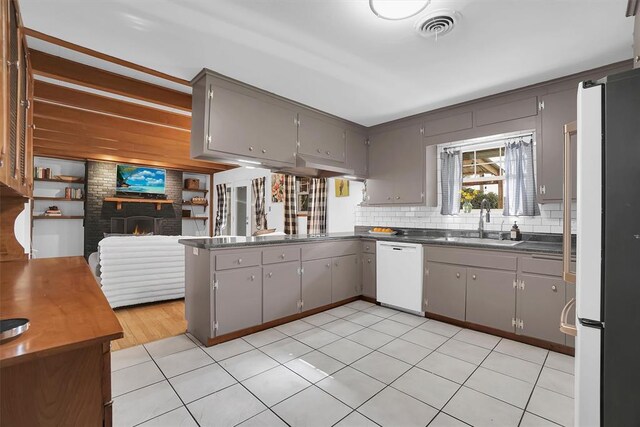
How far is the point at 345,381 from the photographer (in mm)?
2170

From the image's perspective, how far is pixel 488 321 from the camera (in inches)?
120

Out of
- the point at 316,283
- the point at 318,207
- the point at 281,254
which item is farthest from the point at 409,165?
the point at 281,254

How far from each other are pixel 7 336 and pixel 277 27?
2.23 meters

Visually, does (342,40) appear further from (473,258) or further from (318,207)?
(318,207)

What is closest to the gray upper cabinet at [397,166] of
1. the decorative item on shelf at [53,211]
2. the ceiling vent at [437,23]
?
the ceiling vent at [437,23]

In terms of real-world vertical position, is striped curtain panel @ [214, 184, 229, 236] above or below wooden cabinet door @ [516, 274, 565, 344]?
above

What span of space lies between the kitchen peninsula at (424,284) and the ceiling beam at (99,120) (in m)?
3.22

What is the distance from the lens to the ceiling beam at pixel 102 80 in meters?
2.69

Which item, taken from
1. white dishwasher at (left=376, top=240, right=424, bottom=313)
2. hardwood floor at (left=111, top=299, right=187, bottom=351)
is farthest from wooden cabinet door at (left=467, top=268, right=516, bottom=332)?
hardwood floor at (left=111, top=299, right=187, bottom=351)

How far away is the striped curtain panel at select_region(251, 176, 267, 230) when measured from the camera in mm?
6956

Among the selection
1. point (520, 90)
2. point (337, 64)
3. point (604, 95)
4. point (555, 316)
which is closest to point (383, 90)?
point (337, 64)

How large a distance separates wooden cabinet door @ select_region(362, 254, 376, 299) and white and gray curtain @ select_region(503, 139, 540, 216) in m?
1.73

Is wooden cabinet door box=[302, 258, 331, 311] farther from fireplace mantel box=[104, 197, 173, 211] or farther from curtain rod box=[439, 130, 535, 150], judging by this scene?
fireplace mantel box=[104, 197, 173, 211]

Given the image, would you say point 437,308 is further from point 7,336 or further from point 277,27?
point 7,336
